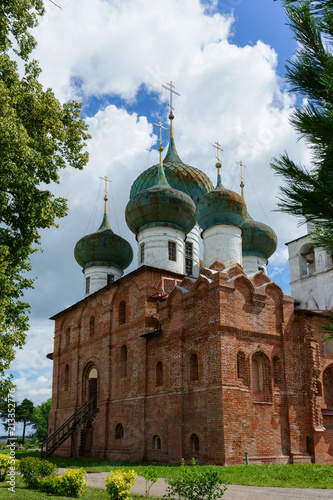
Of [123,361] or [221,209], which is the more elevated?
[221,209]

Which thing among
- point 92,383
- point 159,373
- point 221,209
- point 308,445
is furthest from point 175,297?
point 92,383

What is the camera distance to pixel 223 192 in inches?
838

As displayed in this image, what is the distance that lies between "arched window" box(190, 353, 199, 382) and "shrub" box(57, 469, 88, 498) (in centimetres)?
742

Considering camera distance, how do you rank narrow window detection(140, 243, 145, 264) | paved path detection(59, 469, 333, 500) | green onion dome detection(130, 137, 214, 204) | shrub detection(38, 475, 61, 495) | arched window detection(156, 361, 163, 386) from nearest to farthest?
paved path detection(59, 469, 333, 500) < shrub detection(38, 475, 61, 495) < arched window detection(156, 361, 163, 386) < narrow window detection(140, 243, 145, 264) < green onion dome detection(130, 137, 214, 204)

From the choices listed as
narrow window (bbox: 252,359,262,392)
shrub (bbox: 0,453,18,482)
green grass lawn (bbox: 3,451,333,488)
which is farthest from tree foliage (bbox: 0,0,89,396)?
narrow window (bbox: 252,359,262,392)

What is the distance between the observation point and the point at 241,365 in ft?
53.5

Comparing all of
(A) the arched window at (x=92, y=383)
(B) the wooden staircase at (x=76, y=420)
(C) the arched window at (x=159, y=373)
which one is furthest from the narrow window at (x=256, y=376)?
(A) the arched window at (x=92, y=383)

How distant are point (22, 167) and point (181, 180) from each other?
16.0m

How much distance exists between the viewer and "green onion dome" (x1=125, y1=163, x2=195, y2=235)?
868 inches

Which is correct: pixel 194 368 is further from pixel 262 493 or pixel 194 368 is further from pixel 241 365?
pixel 262 493

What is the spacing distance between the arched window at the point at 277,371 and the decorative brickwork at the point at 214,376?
0.03m

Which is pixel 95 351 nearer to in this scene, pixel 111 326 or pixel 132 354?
pixel 111 326

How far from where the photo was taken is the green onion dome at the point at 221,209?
2119cm

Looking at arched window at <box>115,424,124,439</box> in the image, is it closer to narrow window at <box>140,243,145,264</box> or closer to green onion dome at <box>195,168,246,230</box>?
narrow window at <box>140,243,145,264</box>
